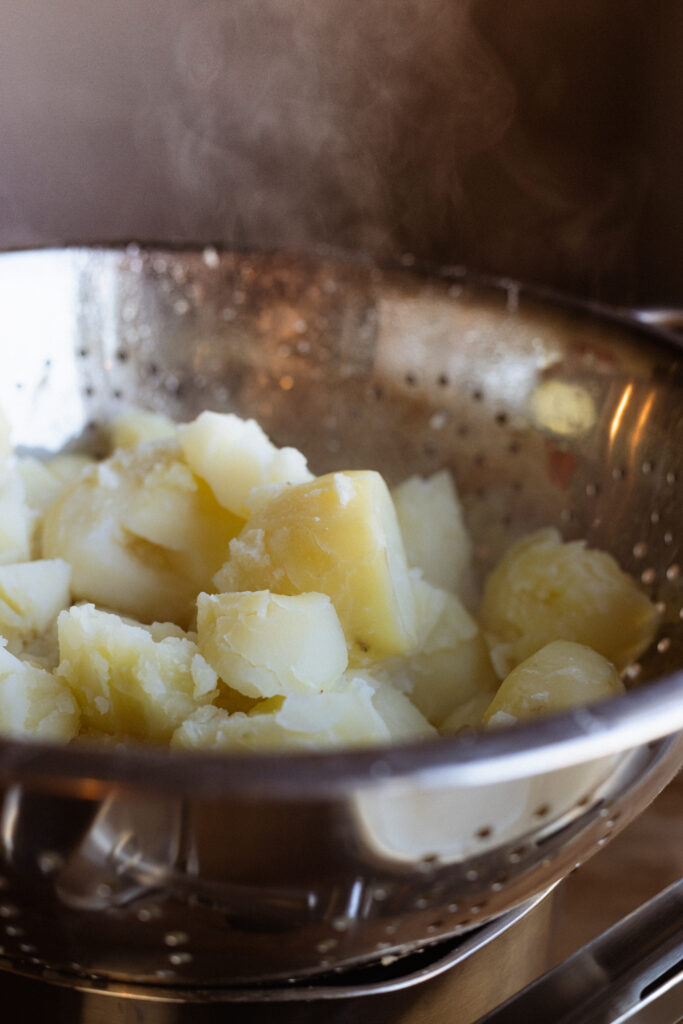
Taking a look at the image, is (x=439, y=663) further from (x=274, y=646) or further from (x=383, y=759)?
(x=383, y=759)

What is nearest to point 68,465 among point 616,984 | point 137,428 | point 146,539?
point 137,428

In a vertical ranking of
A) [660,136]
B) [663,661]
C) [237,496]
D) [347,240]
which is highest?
[660,136]

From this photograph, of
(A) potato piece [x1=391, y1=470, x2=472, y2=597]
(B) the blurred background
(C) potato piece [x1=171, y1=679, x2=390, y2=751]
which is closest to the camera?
(C) potato piece [x1=171, y1=679, x2=390, y2=751]

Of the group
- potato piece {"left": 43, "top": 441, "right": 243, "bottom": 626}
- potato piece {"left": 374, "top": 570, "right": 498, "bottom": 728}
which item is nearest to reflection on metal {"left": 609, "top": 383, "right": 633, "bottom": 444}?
potato piece {"left": 374, "top": 570, "right": 498, "bottom": 728}

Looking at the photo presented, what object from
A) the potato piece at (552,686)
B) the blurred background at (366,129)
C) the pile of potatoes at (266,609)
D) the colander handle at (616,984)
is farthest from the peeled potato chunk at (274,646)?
the blurred background at (366,129)

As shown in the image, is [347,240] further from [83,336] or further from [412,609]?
[412,609]

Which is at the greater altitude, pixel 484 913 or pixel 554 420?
pixel 554 420

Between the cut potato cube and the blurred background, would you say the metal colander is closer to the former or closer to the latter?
the cut potato cube

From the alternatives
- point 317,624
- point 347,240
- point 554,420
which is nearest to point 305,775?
point 317,624
